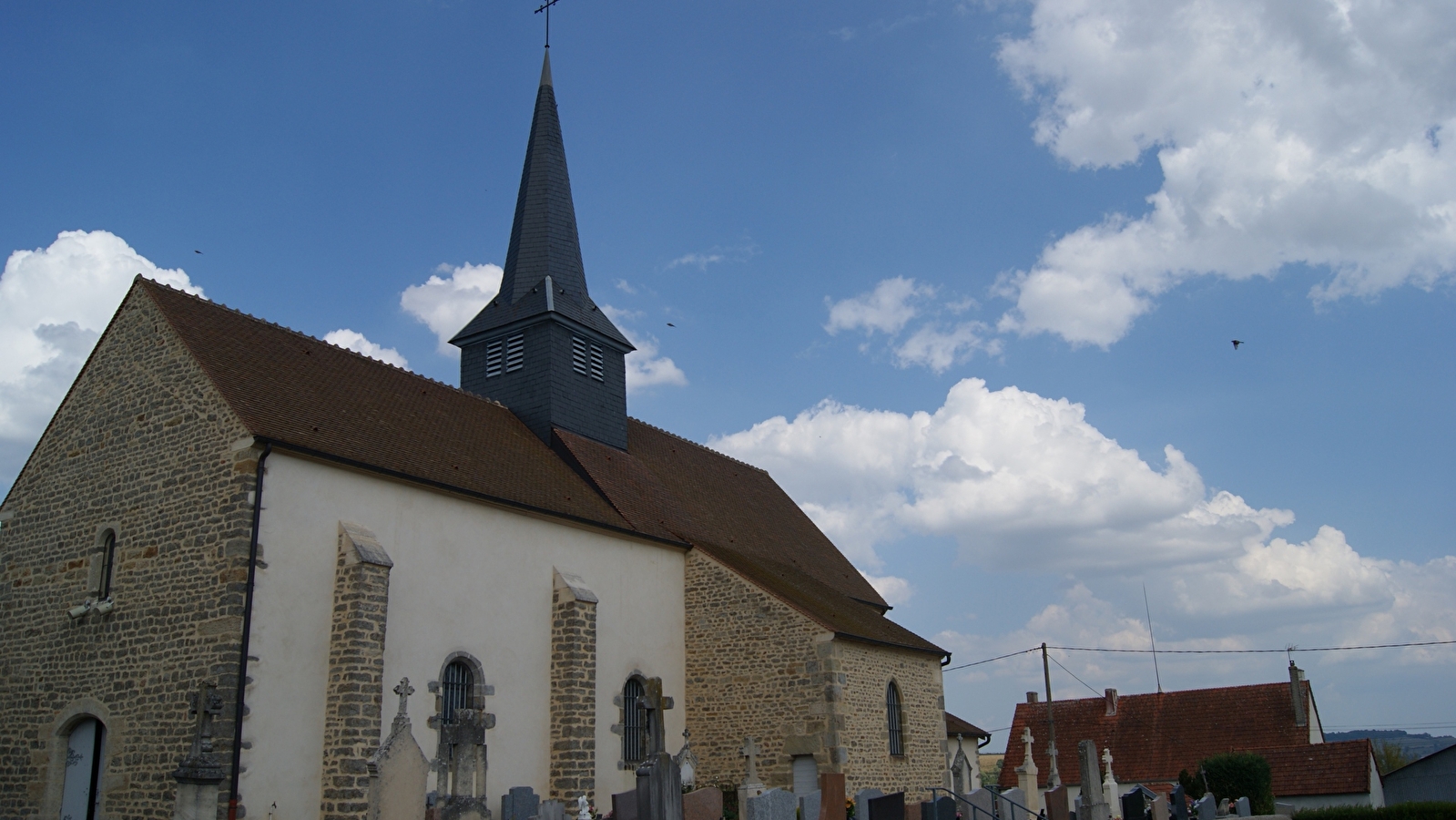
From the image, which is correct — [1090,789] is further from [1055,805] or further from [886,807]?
[886,807]

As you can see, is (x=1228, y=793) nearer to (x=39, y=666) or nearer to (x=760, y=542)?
(x=760, y=542)

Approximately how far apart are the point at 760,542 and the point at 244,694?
1384 centimetres

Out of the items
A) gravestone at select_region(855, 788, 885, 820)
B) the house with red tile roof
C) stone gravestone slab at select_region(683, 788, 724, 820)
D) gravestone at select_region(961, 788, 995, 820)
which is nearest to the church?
stone gravestone slab at select_region(683, 788, 724, 820)

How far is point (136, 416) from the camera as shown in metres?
15.2

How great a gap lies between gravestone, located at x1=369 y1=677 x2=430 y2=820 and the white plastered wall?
342 cm

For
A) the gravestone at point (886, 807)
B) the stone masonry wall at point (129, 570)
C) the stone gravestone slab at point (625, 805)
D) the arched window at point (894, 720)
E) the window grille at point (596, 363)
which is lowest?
the gravestone at point (886, 807)

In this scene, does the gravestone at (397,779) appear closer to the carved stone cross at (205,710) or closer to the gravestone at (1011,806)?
the carved stone cross at (205,710)

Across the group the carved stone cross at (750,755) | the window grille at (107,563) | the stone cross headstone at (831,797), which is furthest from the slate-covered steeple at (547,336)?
the stone cross headstone at (831,797)

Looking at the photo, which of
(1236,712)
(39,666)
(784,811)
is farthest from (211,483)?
(1236,712)

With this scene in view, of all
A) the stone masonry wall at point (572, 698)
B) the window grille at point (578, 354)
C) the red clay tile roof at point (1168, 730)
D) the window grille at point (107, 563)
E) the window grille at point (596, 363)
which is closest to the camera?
the window grille at point (107, 563)

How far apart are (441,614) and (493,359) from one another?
8.51 metres

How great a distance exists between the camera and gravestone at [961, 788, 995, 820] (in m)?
17.2

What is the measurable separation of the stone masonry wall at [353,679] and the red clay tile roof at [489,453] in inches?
61.4

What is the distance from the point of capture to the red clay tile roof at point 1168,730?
30.9 meters
